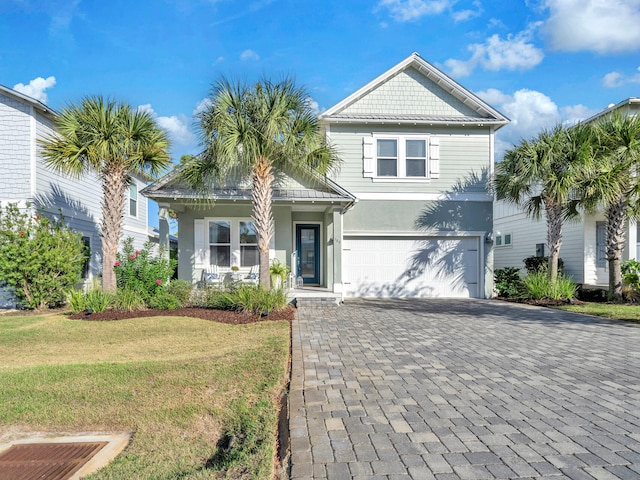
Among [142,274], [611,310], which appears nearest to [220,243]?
[142,274]

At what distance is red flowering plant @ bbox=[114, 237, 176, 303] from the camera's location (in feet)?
35.9

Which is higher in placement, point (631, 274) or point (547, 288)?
point (631, 274)

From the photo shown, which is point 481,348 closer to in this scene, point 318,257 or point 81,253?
point 318,257

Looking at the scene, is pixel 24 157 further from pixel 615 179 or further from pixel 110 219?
pixel 615 179

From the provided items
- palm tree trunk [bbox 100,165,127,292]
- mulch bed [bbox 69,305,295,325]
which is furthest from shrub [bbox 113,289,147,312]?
palm tree trunk [bbox 100,165,127,292]

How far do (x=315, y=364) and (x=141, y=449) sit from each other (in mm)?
2679

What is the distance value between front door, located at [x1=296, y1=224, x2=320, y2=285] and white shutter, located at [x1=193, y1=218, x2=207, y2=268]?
347 centimetres

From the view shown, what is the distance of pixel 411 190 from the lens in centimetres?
1428

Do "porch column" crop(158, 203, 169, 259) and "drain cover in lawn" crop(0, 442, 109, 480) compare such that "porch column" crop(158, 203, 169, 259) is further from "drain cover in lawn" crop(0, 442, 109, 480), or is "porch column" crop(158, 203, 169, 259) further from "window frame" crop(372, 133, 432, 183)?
"drain cover in lawn" crop(0, 442, 109, 480)

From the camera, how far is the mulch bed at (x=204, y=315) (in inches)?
381

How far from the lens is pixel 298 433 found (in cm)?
354

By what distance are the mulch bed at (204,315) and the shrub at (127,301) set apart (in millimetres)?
169

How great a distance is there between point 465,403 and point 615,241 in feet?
39.9

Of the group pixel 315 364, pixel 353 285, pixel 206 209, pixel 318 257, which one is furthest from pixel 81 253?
pixel 315 364
